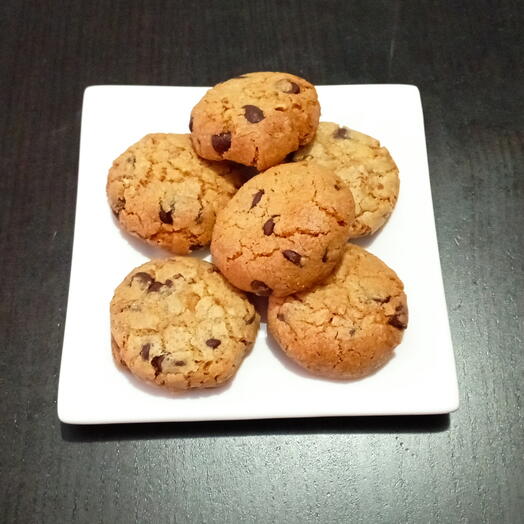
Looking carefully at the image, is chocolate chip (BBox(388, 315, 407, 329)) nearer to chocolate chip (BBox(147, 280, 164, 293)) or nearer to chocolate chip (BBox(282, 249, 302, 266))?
Answer: chocolate chip (BBox(282, 249, 302, 266))

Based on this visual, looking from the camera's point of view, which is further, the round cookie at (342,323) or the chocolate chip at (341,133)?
the chocolate chip at (341,133)

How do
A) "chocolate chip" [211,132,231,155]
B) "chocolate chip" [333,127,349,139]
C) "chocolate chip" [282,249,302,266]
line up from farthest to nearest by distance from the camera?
1. "chocolate chip" [333,127,349,139]
2. "chocolate chip" [211,132,231,155]
3. "chocolate chip" [282,249,302,266]

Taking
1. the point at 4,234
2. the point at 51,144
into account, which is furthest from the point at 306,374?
the point at 51,144

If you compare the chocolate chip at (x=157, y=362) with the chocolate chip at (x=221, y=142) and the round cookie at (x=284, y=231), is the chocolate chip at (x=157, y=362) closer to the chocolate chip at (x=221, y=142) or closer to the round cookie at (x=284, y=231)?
the round cookie at (x=284, y=231)

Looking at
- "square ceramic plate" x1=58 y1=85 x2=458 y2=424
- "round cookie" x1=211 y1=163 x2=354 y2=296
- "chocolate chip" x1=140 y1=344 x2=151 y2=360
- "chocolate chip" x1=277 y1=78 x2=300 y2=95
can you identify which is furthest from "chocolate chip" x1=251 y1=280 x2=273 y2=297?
"chocolate chip" x1=277 y1=78 x2=300 y2=95

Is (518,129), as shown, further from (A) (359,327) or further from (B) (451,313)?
(A) (359,327)

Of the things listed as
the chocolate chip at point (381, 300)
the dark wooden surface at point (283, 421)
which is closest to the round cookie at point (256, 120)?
the chocolate chip at point (381, 300)
